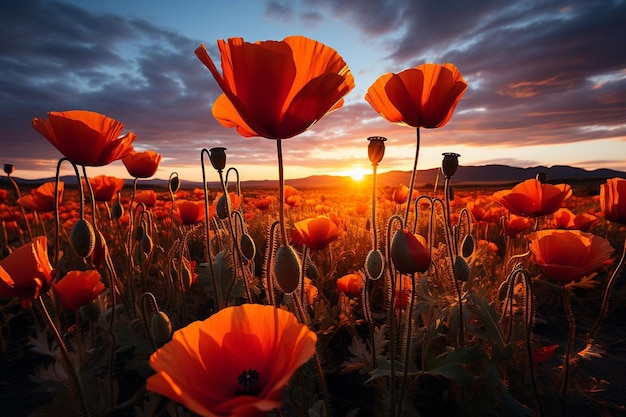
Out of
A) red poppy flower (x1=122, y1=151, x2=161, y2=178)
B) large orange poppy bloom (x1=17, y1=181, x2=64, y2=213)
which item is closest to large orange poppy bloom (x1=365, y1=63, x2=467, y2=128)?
red poppy flower (x1=122, y1=151, x2=161, y2=178)

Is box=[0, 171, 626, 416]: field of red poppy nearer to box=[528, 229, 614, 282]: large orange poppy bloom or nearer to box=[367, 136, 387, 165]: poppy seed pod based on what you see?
box=[528, 229, 614, 282]: large orange poppy bloom

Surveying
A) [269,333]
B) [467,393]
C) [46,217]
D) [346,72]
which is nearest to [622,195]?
[467,393]

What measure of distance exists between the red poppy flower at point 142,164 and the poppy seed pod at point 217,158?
138 centimetres

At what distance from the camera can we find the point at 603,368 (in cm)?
295

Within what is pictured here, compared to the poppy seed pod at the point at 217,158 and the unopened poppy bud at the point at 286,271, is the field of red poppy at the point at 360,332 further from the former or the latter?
the poppy seed pod at the point at 217,158

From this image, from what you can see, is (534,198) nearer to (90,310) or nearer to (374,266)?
(374,266)

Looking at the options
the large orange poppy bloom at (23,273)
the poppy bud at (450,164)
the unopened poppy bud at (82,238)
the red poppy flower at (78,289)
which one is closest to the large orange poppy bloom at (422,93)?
the poppy bud at (450,164)

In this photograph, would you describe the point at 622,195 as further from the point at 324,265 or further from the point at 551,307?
the point at 324,265

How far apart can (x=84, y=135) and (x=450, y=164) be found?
192 cm

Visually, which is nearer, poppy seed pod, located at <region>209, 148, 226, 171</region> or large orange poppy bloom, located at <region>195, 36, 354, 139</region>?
large orange poppy bloom, located at <region>195, 36, 354, 139</region>

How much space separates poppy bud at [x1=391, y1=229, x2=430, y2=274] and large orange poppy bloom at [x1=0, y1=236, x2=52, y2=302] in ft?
4.73

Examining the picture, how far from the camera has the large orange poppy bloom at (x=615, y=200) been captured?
220 centimetres

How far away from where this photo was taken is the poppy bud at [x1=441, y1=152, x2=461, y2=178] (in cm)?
214

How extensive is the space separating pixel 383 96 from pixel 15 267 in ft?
5.82
